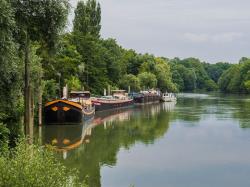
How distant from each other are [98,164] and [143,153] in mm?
4762

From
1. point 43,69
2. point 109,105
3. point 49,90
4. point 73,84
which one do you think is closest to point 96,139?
point 43,69

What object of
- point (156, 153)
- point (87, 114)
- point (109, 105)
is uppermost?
point (109, 105)

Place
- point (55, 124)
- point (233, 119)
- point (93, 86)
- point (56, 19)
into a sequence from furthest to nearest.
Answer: point (93, 86)
point (233, 119)
point (55, 124)
point (56, 19)

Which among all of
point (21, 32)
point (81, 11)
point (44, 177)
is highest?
point (81, 11)

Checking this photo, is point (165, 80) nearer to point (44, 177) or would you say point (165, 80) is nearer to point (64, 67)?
point (64, 67)

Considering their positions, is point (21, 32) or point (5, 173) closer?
point (5, 173)

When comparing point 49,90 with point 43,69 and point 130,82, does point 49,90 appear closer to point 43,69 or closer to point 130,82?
point 43,69

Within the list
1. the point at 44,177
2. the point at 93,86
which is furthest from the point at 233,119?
the point at 44,177

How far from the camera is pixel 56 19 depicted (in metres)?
16.0

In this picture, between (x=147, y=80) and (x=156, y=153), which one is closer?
(x=156, y=153)

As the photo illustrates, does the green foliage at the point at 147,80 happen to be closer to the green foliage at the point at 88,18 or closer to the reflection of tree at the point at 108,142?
the green foliage at the point at 88,18

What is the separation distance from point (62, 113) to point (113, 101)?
26475 mm

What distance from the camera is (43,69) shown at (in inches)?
1662

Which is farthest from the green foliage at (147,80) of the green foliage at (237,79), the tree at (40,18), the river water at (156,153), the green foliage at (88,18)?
the tree at (40,18)
